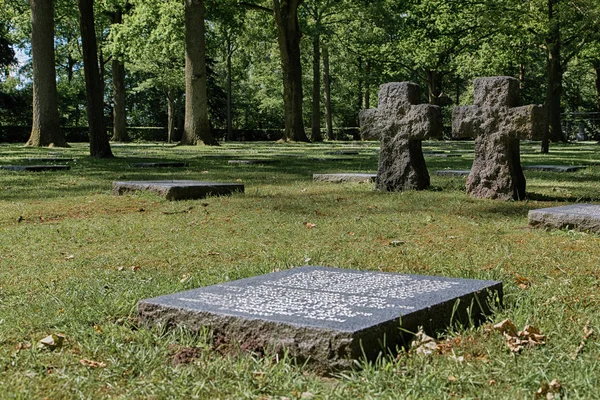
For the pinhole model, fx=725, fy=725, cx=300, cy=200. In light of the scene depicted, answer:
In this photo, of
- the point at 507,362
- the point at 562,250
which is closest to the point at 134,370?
the point at 507,362

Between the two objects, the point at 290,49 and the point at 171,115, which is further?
the point at 171,115

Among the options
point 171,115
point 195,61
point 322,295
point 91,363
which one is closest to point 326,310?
point 322,295

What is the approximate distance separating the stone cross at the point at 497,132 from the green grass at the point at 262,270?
405 mm

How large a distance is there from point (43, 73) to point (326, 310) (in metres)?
22.0

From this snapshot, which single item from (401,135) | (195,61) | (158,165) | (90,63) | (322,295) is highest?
(195,61)

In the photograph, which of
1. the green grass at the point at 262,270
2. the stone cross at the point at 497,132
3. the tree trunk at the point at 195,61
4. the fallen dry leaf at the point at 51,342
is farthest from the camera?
the tree trunk at the point at 195,61

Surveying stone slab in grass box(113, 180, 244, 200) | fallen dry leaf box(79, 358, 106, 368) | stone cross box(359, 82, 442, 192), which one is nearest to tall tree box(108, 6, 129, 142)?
stone slab in grass box(113, 180, 244, 200)

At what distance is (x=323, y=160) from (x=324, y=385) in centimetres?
1403

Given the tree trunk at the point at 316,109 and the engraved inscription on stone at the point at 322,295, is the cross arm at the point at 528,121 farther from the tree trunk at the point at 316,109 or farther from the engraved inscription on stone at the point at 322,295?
the tree trunk at the point at 316,109

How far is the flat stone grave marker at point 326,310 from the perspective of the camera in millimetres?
2887

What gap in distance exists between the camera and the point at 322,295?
137 inches

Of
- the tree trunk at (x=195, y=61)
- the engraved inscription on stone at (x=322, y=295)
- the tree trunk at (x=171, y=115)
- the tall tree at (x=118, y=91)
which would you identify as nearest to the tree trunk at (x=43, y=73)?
the tree trunk at (x=195, y=61)

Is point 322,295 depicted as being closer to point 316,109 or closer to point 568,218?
point 568,218

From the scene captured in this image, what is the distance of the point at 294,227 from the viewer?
690cm
